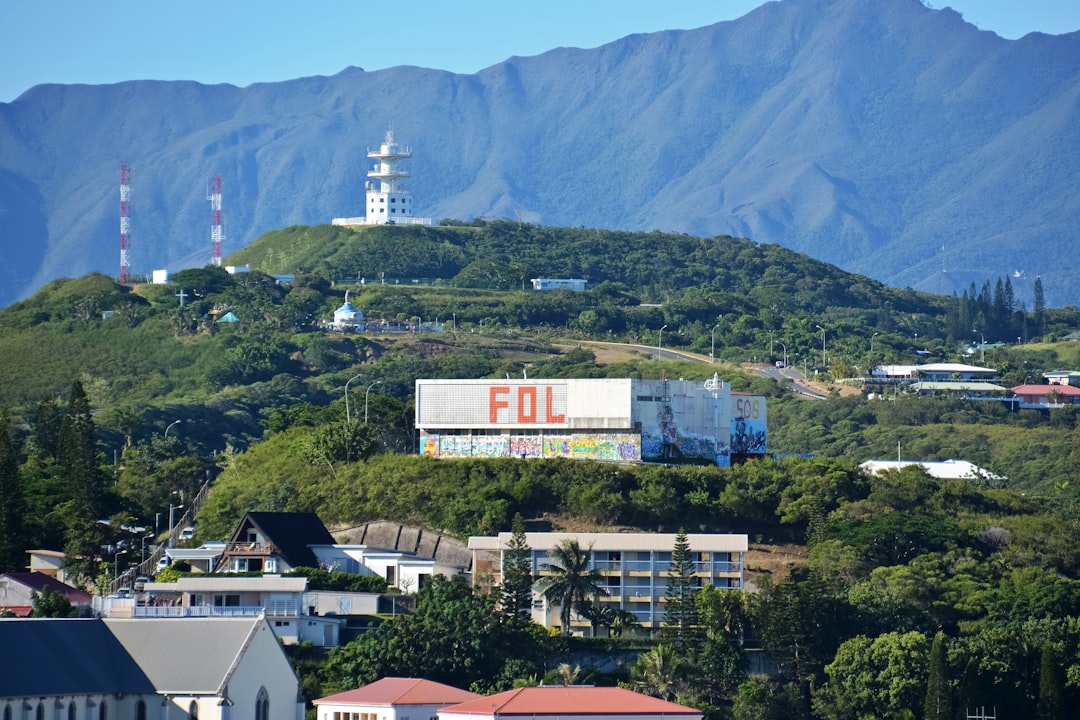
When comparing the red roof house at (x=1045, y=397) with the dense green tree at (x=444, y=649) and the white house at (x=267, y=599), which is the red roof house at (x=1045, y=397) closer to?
the dense green tree at (x=444, y=649)

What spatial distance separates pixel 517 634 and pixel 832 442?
2435 inches

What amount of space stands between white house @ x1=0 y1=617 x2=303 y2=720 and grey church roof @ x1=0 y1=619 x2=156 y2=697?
3 cm

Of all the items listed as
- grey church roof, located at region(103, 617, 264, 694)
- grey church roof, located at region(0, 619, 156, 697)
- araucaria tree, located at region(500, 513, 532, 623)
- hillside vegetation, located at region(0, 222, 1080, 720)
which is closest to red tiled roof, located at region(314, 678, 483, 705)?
hillside vegetation, located at region(0, 222, 1080, 720)

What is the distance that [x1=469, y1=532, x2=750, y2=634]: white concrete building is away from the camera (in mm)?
82000

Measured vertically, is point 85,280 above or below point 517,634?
above

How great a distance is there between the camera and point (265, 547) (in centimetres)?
8138

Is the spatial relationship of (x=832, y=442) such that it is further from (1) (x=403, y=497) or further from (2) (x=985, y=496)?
(1) (x=403, y=497)

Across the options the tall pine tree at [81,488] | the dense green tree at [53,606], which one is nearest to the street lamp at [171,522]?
the tall pine tree at [81,488]

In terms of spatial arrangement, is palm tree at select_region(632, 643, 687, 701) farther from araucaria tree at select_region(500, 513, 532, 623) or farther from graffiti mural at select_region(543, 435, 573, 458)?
graffiti mural at select_region(543, 435, 573, 458)

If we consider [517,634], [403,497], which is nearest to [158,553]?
[403,497]

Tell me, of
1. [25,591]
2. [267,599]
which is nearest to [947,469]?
[267,599]

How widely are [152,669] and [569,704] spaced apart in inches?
449

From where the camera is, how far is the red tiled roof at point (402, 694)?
6469cm

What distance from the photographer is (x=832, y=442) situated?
442ft
